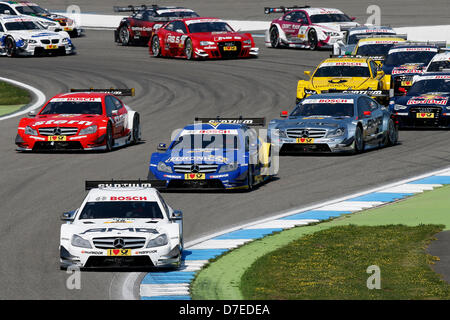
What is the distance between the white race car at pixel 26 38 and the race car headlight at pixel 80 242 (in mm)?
28281

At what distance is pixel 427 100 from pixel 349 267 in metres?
14.4

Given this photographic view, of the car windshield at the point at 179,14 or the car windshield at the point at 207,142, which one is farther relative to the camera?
the car windshield at the point at 179,14

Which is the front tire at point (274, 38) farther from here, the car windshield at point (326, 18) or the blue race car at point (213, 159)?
the blue race car at point (213, 159)

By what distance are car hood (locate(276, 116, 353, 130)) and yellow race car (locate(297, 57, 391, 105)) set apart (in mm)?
4943

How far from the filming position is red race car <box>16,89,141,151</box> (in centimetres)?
2456

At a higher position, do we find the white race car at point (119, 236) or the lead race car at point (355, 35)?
the lead race car at point (355, 35)

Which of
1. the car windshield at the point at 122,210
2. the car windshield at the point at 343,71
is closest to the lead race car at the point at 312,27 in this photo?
the car windshield at the point at 343,71

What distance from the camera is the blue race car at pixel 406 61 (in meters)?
32.5

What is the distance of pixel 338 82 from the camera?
30172mm

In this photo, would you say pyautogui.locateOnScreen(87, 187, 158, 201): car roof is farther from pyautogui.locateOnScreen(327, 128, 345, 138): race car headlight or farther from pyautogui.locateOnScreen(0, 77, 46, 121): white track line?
pyautogui.locateOnScreen(0, 77, 46, 121): white track line

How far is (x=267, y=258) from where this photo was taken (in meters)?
15.0
